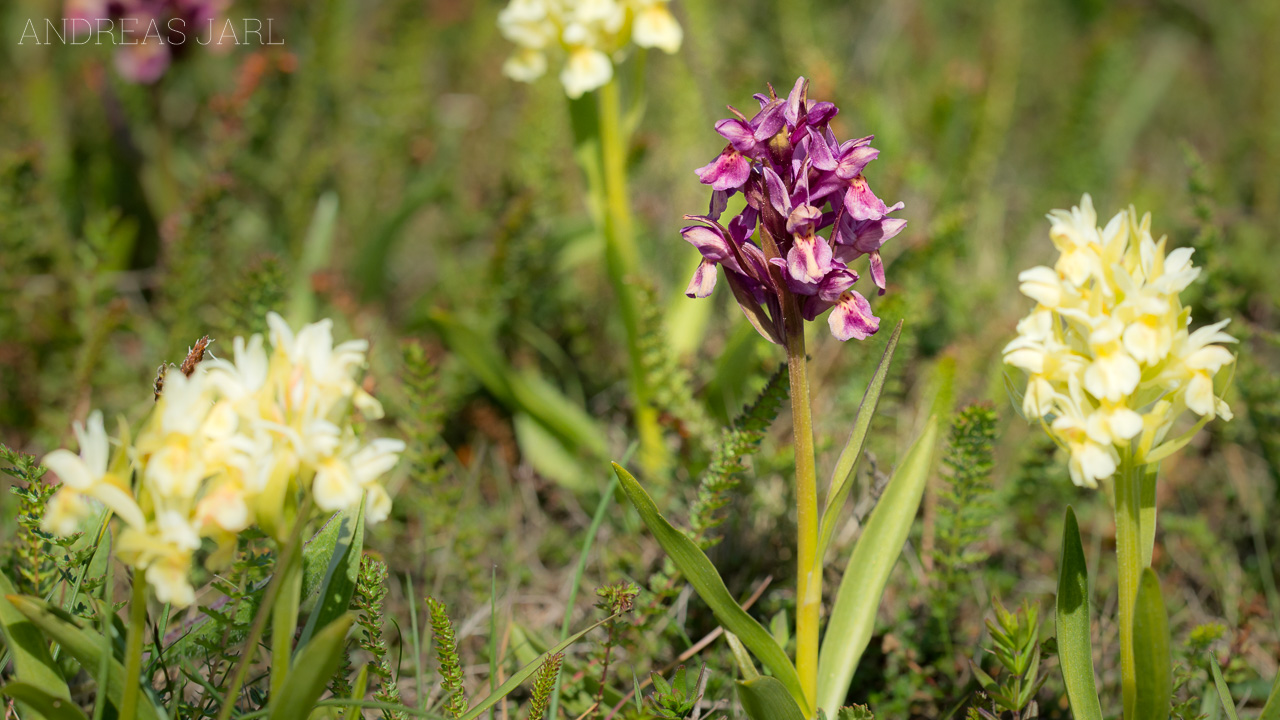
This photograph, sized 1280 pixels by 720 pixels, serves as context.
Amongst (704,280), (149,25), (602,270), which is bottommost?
(704,280)

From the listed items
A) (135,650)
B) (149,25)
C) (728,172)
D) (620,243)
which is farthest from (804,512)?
(149,25)

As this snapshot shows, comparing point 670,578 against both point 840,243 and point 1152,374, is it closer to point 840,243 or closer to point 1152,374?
point 840,243

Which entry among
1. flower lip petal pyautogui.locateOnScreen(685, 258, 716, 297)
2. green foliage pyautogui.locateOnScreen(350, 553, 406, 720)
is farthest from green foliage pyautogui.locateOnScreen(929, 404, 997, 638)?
green foliage pyautogui.locateOnScreen(350, 553, 406, 720)

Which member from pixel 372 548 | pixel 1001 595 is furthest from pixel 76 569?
pixel 1001 595

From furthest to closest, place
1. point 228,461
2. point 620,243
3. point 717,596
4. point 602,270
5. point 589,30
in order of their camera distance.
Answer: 1. point 602,270
2. point 620,243
3. point 589,30
4. point 717,596
5. point 228,461

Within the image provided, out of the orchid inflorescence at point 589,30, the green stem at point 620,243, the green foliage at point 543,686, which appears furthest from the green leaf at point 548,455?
the green foliage at point 543,686

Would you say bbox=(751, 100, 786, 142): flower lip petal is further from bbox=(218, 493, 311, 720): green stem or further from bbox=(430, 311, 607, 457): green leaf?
bbox=(430, 311, 607, 457): green leaf

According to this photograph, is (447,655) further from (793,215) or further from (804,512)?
(793,215)
